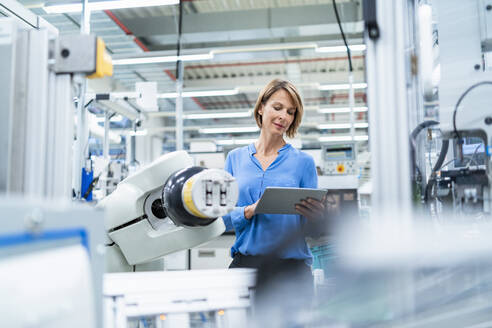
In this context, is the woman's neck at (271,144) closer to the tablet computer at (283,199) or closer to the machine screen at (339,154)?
the tablet computer at (283,199)

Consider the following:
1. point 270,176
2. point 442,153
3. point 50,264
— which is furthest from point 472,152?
point 50,264

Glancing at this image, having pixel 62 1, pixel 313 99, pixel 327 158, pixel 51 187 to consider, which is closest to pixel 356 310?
pixel 51 187

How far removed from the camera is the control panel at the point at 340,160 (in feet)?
12.8

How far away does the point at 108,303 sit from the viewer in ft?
2.55

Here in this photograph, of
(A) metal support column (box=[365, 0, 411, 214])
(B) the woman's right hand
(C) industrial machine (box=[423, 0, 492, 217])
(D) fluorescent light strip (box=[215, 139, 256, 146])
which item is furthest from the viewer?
(D) fluorescent light strip (box=[215, 139, 256, 146])

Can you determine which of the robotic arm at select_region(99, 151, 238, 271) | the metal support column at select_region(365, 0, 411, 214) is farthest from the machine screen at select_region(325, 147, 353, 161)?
the metal support column at select_region(365, 0, 411, 214)

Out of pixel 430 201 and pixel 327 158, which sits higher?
pixel 327 158

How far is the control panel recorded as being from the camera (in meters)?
3.89

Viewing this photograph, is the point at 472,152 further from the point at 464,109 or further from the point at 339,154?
the point at 339,154

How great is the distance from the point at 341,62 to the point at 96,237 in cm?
755

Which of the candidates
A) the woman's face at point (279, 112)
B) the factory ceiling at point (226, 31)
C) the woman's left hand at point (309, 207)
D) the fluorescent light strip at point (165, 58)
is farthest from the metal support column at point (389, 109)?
the fluorescent light strip at point (165, 58)

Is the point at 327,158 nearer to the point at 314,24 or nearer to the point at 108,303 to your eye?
the point at 314,24

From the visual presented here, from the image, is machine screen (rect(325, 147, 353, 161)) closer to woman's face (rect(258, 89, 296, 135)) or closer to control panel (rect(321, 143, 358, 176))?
control panel (rect(321, 143, 358, 176))

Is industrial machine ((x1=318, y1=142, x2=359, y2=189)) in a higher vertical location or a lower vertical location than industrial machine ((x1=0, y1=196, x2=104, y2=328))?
higher
